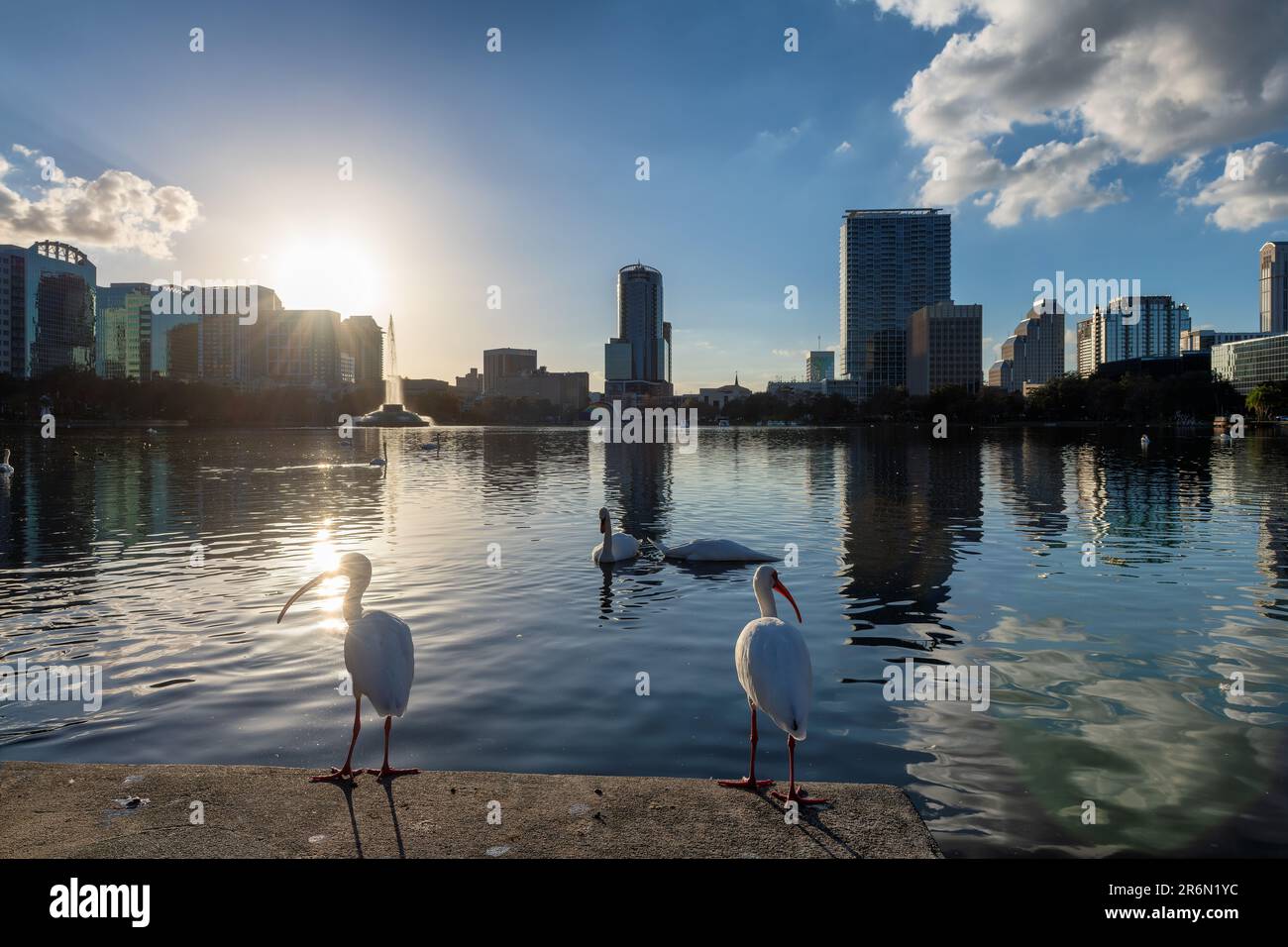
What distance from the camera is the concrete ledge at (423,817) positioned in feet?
19.4

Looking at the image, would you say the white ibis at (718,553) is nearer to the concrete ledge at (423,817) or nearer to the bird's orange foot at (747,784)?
the bird's orange foot at (747,784)

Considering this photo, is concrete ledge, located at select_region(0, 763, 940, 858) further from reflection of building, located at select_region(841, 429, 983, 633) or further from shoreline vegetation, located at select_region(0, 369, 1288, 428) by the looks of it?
shoreline vegetation, located at select_region(0, 369, 1288, 428)

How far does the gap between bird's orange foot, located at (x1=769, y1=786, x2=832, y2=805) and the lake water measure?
1.23 m

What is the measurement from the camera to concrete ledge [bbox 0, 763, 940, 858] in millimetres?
5914

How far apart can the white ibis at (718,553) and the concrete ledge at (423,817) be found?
12973mm

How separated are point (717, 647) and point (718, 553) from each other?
709 centimetres

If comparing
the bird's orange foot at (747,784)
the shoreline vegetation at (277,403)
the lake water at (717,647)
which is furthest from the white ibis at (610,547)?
the shoreline vegetation at (277,403)

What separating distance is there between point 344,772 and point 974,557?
17554 millimetres
